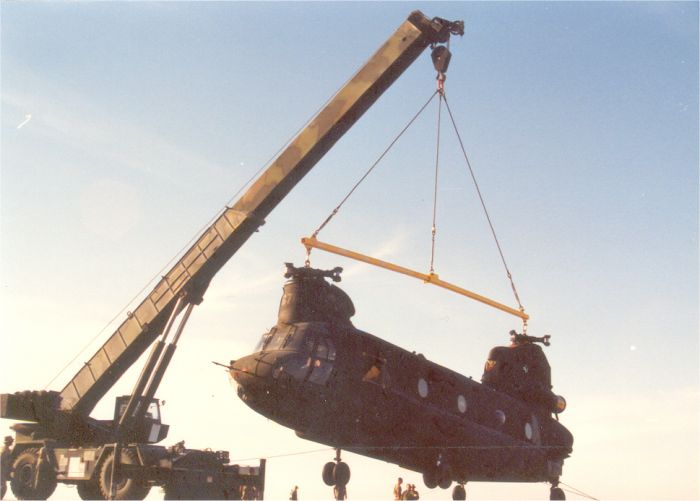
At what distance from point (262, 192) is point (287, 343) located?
5.14m

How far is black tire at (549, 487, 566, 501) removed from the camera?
2342cm

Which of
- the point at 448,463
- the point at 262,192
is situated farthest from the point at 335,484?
the point at 262,192

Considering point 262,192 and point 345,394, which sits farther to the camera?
point 262,192

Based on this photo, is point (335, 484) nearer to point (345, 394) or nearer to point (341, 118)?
point (345, 394)

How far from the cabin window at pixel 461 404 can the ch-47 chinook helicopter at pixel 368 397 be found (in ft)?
0.12

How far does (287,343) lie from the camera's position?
16.2m

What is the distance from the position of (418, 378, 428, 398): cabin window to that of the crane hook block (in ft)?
28.7

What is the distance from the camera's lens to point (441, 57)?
1866 cm

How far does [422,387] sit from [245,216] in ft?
23.0

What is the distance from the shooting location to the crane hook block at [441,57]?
18609mm

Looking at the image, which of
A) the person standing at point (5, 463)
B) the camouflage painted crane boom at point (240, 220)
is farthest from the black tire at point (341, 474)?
the person standing at point (5, 463)

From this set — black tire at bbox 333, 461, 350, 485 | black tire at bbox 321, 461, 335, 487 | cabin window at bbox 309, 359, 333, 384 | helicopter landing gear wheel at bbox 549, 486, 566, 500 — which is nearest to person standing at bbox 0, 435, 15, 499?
black tire at bbox 321, 461, 335, 487

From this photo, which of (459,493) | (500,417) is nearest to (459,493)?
(459,493)

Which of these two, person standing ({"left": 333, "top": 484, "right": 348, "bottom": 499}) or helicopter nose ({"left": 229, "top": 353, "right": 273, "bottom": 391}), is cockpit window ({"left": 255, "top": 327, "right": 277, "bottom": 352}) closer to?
helicopter nose ({"left": 229, "top": 353, "right": 273, "bottom": 391})
